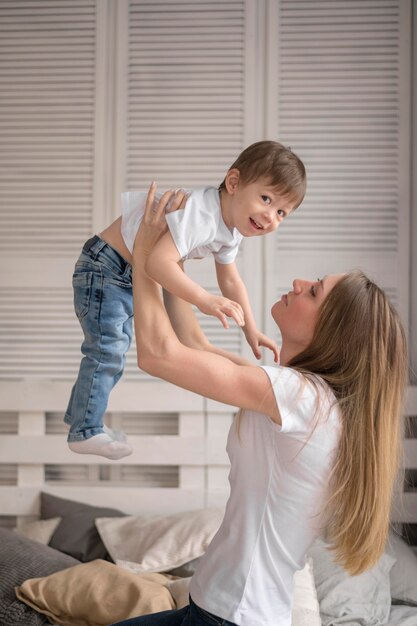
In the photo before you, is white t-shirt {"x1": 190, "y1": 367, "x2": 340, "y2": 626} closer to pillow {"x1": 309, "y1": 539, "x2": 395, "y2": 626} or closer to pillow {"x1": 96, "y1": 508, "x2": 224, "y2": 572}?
pillow {"x1": 309, "y1": 539, "x2": 395, "y2": 626}

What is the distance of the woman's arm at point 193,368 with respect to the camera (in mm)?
1208

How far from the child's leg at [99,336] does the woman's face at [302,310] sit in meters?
0.37

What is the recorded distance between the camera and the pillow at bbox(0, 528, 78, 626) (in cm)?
214

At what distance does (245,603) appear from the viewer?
3.95 feet

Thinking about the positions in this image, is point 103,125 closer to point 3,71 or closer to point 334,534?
point 3,71

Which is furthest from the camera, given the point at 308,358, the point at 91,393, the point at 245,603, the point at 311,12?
the point at 311,12

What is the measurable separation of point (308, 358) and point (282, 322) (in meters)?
0.08

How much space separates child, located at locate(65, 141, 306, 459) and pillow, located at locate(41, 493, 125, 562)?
1.18 m

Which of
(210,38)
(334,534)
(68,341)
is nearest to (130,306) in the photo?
(334,534)

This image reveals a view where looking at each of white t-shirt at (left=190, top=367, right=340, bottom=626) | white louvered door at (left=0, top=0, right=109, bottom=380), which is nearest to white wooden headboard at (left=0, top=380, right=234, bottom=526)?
white louvered door at (left=0, top=0, right=109, bottom=380)

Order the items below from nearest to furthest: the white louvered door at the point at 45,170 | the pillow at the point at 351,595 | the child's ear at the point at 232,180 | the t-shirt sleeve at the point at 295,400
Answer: the t-shirt sleeve at the point at 295,400 < the child's ear at the point at 232,180 < the pillow at the point at 351,595 < the white louvered door at the point at 45,170

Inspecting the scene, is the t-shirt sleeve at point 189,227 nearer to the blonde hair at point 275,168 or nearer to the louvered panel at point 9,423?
the blonde hair at point 275,168

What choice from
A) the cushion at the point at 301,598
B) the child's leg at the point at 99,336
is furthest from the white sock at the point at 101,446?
the cushion at the point at 301,598

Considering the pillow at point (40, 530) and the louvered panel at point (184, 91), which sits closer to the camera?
the pillow at point (40, 530)
